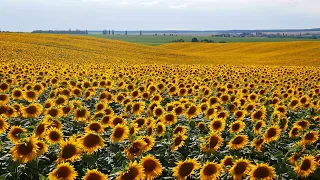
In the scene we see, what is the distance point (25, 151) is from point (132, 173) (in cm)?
129

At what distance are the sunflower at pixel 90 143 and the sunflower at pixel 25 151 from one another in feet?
1.71

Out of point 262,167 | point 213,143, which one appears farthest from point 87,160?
point 262,167

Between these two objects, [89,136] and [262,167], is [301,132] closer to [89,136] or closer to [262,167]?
[262,167]

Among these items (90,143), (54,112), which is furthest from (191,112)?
(90,143)

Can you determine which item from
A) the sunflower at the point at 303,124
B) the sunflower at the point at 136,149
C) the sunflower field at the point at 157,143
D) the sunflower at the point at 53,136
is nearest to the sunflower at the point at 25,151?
the sunflower field at the point at 157,143

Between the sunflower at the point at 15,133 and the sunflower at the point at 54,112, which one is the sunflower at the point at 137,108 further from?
the sunflower at the point at 15,133

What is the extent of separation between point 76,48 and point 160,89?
3253 cm

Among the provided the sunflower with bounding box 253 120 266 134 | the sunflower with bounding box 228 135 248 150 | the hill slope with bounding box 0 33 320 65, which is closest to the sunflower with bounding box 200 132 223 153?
the sunflower with bounding box 228 135 248 150

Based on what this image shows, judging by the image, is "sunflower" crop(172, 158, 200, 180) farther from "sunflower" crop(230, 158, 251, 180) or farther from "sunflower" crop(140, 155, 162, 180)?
"sunflower" crop(230, 158, 251, 180)

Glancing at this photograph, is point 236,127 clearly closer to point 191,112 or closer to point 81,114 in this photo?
point 191,112

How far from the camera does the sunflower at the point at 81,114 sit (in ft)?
20.2

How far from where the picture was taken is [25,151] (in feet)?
13.4

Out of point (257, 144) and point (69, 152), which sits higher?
point (69, 152)

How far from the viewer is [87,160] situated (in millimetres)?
4398
